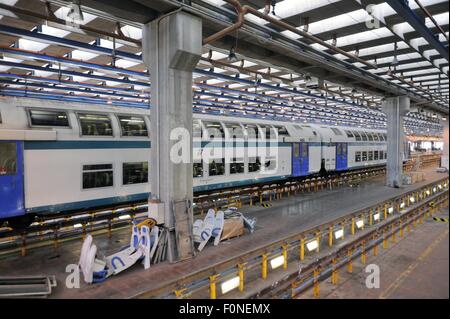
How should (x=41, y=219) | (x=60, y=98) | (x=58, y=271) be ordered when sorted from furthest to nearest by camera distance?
(x=60, y=98), (x=41, y=219), (x=58, y=271)

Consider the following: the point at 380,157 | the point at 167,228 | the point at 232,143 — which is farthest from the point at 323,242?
the point at 380,157

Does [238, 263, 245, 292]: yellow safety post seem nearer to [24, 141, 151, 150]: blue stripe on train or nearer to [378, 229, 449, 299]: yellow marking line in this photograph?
[378, 229, 449, 299]: yellow marking line

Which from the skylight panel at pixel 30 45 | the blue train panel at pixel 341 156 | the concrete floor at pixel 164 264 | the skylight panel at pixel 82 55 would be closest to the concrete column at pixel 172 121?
the concrete floor at pixel 164 264

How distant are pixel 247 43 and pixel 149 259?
281 inches

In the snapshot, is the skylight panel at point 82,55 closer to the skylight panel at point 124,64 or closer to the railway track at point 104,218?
the skylight panel at point 124,64

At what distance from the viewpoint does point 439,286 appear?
700 cm

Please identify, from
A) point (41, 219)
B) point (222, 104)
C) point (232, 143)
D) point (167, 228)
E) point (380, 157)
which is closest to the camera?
point (167, 228)

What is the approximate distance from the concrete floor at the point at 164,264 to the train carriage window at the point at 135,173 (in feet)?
5.55

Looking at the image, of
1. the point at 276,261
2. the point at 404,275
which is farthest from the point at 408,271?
the point at 276,261

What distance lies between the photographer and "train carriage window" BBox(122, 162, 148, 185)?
10.0m

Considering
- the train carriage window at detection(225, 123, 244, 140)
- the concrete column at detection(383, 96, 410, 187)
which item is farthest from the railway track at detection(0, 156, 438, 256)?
the concrete column at detection(383, 96, 410, 187)

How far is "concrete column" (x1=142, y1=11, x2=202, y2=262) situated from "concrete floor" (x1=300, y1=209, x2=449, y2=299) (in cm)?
312

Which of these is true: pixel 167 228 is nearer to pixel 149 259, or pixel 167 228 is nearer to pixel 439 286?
pixel 149 259

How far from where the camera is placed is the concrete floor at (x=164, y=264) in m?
5.94
